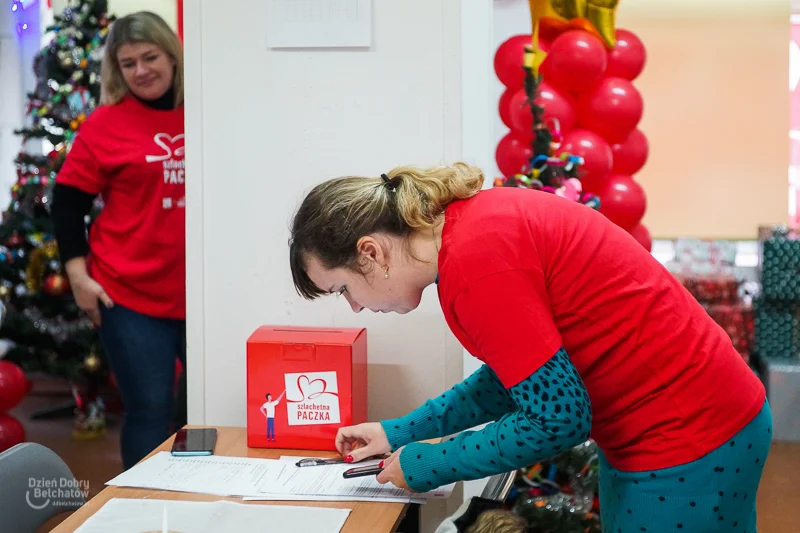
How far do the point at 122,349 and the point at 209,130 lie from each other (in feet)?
2.42

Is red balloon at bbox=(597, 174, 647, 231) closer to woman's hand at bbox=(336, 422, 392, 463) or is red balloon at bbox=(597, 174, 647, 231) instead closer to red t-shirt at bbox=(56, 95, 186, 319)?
red t-shirt at bbox=(56, 95, 186, 319)

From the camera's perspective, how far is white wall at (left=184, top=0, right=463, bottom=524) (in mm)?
2031

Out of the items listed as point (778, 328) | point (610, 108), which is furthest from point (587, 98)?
point (778, 328)

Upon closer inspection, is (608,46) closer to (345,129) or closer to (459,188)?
(345,129)

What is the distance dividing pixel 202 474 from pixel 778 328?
3534mm

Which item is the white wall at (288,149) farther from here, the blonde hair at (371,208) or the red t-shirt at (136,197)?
the blonde hair at (371,208)

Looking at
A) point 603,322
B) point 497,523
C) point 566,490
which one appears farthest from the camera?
point 566,490

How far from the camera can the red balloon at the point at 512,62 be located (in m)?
3.55

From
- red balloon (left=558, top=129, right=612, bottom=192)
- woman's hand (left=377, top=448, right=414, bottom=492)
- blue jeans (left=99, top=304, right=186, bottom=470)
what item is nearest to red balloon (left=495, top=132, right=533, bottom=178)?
red balloon (left=558, top=129, right=612, bottom=192)

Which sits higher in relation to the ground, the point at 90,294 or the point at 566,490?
the point at 90,294

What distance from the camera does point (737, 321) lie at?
434 cm

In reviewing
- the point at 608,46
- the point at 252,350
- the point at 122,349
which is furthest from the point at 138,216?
the point at 608,46

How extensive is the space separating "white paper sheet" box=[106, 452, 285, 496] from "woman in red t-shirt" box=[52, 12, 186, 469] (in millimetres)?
845

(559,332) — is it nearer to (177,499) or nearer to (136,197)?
(177,499)
